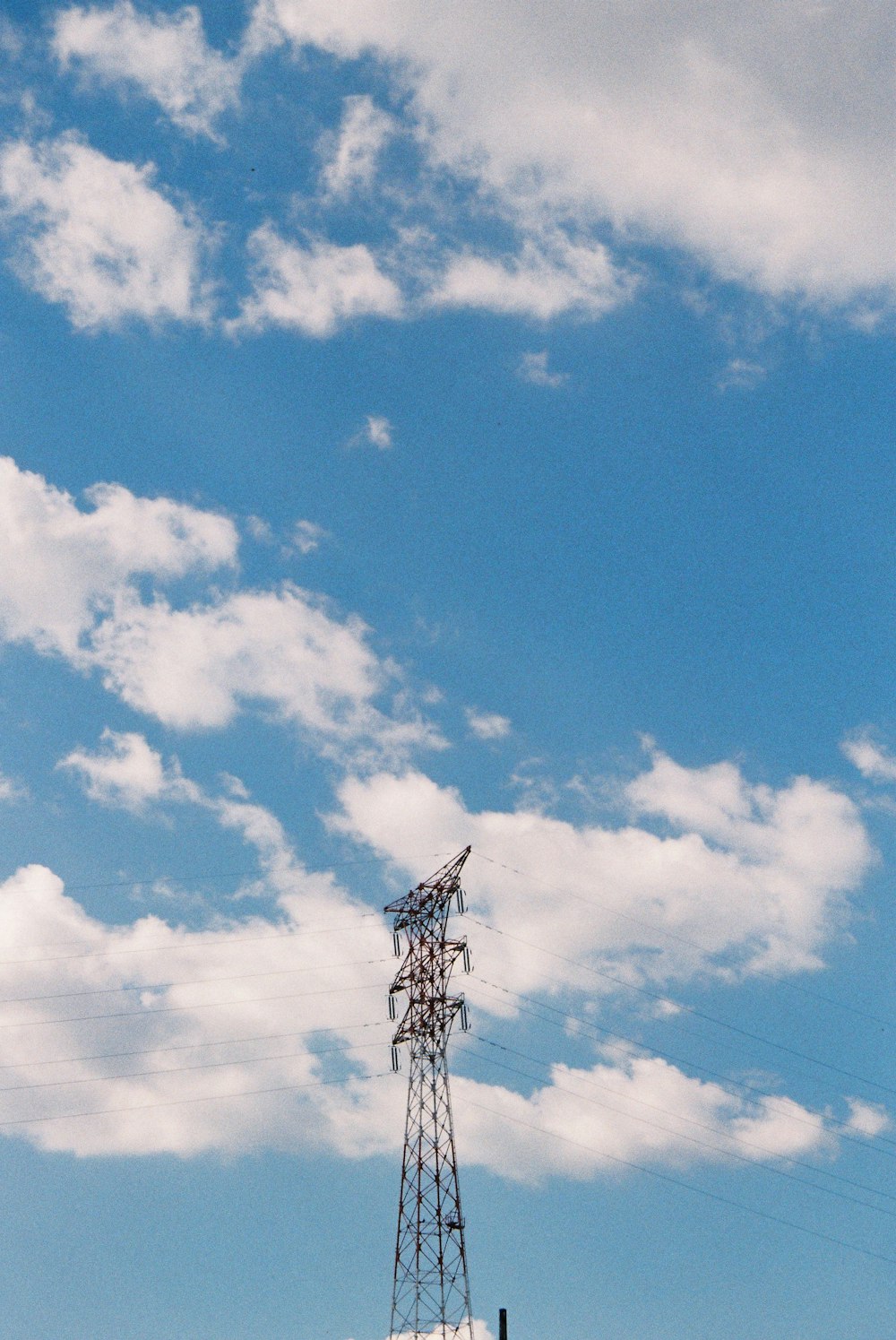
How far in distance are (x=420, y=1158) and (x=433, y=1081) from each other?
446 centimetres

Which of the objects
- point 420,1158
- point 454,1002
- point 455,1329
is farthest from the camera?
point 454,1002

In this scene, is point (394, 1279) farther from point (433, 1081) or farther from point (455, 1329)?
point (433, 1081)

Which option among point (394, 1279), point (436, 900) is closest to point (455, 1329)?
point (394, 1279)

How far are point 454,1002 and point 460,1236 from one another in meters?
13.1

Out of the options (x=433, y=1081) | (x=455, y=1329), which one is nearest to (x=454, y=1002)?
(x=433, y=1081)

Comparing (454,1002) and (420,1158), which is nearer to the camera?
(420,1158)

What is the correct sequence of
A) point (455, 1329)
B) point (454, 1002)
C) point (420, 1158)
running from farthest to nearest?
1. point (454, 1002)
2. point (420, 1158)
3. point (455, 1329)

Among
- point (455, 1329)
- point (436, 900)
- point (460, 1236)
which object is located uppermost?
point (436, 900)

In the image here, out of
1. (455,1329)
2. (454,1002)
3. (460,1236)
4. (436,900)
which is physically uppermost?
(436,900)

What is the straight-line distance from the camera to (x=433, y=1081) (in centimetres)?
7650

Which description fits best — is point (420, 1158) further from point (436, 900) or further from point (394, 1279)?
point (436, 900)

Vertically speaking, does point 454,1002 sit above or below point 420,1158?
above

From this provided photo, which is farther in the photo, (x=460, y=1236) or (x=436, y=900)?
(x=436, y=900)

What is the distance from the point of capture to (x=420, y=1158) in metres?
73.9
